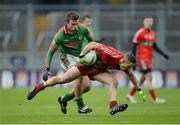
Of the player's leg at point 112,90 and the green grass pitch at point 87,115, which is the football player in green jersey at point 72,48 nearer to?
the green grass pitch at point 87,115

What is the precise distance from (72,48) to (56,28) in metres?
15.7

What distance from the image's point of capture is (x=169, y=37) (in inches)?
1359

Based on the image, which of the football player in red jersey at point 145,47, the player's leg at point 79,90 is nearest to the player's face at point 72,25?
the player's leg at point 79,90

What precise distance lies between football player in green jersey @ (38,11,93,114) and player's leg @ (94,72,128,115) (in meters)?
1.04

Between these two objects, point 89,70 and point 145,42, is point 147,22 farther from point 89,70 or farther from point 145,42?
point 89,70

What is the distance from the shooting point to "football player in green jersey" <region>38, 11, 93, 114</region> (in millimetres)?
19219

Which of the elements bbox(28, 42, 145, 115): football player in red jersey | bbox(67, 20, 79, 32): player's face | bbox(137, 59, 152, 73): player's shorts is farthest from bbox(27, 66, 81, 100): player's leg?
bbox(137, 59, 152, 73): player's shorts

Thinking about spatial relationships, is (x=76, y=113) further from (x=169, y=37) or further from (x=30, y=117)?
(x=169, y=37)

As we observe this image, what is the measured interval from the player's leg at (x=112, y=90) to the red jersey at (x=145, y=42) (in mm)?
7505

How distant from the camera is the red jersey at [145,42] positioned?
25781 millimetres

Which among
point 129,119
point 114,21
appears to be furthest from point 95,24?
point 129,119

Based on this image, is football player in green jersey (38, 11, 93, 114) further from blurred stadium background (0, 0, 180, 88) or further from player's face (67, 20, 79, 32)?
blurred stadium background (0, 0, 180, 88)

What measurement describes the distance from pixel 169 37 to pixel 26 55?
564cm

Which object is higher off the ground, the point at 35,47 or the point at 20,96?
the point at 35,47
